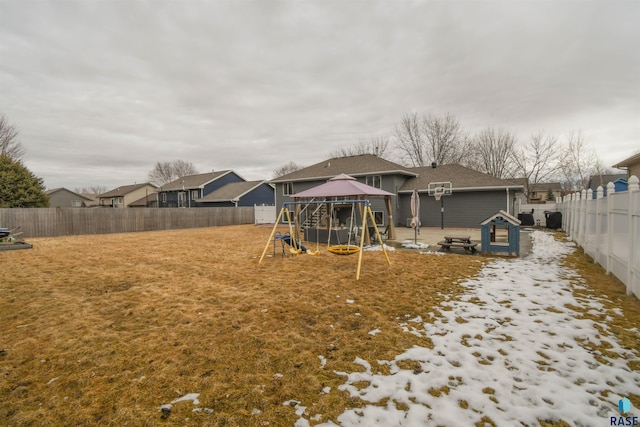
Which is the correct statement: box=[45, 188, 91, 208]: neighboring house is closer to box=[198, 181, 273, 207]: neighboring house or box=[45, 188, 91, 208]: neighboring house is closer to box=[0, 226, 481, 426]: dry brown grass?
box=[198, 181, 273, 207]: neighboring house

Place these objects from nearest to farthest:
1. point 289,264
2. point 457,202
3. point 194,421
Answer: point 194,421 → point 289,264 → point 457,202

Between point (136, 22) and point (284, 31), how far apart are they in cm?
547

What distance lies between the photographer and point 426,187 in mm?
20922

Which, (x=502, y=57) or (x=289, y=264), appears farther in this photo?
(x=502, y=57)

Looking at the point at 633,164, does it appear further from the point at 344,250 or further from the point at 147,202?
the point at 147,202

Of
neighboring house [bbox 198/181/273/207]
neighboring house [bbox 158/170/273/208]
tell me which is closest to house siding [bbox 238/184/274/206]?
neighboring house [bbox 198/181/273/207]

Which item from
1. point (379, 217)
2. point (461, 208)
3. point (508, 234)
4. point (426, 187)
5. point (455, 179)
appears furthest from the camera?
point (426, 187)

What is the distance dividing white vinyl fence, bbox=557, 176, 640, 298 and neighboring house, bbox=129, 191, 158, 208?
53176 mm

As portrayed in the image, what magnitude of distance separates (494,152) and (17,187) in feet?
151

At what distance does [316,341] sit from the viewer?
144 inches

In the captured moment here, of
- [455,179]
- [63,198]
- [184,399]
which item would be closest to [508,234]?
[184,399]

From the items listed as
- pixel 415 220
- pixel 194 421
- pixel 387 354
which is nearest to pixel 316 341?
pixel 387 354

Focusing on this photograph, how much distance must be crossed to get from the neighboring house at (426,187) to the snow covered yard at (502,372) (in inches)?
599

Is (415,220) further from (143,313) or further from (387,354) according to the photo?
(143,313)
